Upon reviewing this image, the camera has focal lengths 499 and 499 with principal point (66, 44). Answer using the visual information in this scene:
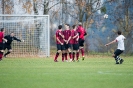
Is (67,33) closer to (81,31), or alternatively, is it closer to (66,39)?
(66,39)

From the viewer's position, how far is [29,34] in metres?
36.1

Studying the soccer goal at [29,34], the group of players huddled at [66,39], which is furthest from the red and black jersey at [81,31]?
the soccer goal at [29,34]

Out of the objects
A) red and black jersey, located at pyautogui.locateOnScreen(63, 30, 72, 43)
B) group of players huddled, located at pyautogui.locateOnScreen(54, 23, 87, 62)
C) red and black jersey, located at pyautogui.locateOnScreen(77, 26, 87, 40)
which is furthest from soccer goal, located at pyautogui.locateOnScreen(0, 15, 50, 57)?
red and black jersey, located at pyautogui.locateOnScreen(63, 30, 72, 43)

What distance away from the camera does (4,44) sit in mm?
30781

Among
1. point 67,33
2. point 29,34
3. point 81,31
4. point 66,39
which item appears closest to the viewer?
point 67,33

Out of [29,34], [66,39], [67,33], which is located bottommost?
[66,39]

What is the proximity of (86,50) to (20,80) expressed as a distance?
26.6 m

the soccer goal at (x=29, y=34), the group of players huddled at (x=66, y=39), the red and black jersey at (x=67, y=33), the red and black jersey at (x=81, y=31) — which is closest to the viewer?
the group of players huddled at (x=66, y=39)

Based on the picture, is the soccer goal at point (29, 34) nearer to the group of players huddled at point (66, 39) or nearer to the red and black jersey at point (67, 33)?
the group of players huddled at point (66, 39)

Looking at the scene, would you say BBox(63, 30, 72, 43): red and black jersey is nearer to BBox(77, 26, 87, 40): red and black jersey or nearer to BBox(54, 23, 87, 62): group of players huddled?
BBox(54, 23, 87, 62): group of players huddled

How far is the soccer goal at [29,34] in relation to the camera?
34.8 metres

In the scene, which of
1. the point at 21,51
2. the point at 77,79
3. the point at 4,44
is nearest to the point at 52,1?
the point at 21,51

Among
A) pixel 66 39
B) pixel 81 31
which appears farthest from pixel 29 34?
pixel 66 39

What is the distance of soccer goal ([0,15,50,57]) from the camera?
34.8 m
